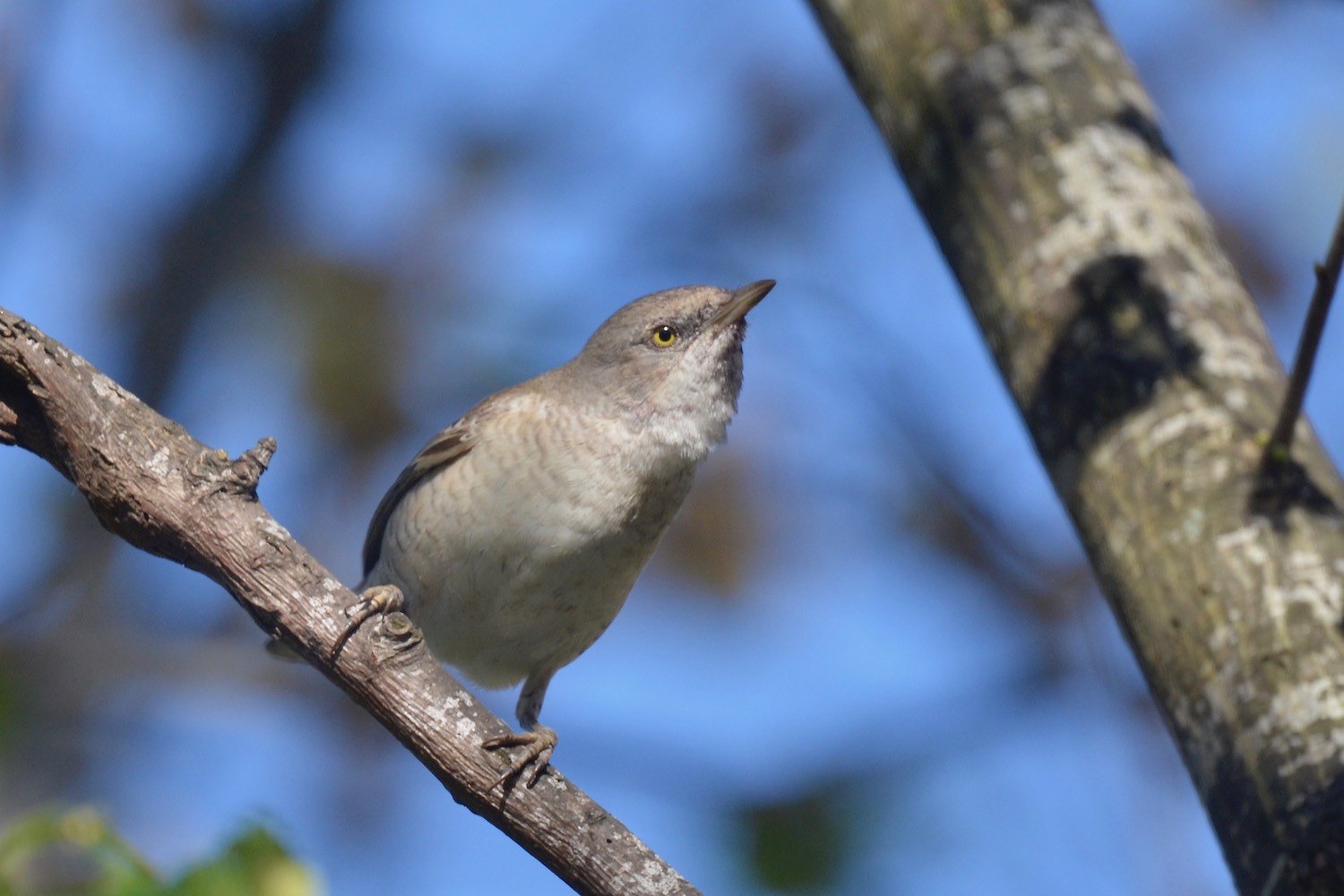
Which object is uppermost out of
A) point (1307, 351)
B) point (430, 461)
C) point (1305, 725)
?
point (430, 461)

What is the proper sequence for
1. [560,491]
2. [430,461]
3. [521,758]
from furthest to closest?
[430,461]
[560,491]
[521,758]

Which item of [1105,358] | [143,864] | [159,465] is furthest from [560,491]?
[143,864]

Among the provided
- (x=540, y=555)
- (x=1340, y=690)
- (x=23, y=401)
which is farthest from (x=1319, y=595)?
(x=23, y=401)

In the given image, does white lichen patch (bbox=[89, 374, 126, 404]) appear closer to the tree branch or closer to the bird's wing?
the tree branch

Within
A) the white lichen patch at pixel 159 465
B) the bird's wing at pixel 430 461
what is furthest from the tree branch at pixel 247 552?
the bird's wing at pixel 430 461

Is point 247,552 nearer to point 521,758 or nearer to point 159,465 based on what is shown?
point 159,465

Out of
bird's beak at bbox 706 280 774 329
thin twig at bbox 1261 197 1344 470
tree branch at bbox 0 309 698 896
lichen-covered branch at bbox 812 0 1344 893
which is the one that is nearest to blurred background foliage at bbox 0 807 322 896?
tree branch at bbox 0 309 698 896

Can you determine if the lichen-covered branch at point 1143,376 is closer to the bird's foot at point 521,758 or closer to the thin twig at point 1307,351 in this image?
the thin twig at point 1307,351

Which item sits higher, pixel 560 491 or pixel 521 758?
pixel 560 491
